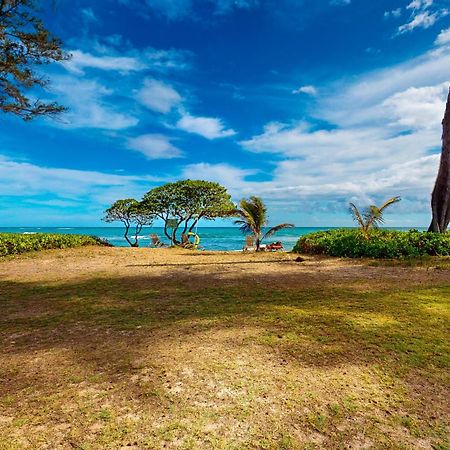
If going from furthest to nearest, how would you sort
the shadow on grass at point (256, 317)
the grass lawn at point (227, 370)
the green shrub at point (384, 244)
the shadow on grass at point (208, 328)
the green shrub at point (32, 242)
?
1. the green shrub at point (32, 242)
2. the green shrub at point (384, 244)
3. the shadow on grass at point (256, 317)
4. the shadow on grass at point (208, 328)
5. the grass lawn at point (227, 370)

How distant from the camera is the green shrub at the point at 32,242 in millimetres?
12891

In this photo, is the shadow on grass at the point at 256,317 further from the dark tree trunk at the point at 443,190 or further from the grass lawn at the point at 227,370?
the dark tree trunk at the point at 443,190

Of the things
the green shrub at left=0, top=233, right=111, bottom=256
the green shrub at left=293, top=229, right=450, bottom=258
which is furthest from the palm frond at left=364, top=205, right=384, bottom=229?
the green shrub at left=0, top=233, right=111, bottom=256

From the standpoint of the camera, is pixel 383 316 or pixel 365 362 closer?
pixel 365 362

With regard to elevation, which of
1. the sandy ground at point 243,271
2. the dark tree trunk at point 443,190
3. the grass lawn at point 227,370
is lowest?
the grass lawn at point 227,370

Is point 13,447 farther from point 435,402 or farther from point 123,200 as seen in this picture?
point 123,200

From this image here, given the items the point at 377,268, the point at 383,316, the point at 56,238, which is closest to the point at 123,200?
the point at 56,238

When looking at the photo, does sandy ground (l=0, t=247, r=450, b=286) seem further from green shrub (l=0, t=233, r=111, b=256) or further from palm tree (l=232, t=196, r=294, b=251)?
palm tree (l=232, t=196, r=294, b=251)

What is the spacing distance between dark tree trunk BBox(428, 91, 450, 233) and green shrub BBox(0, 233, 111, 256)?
604 inches

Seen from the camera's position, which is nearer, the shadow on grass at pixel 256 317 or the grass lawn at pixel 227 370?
the grass lawn at pixel 227 370

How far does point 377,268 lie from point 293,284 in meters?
3.55

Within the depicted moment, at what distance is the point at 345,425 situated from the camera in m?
2.14

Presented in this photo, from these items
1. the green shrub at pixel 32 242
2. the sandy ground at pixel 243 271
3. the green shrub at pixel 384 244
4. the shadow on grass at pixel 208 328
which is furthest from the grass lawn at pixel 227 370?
the green shrub at pixel 32 242

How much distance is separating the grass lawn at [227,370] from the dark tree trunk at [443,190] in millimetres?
8165
